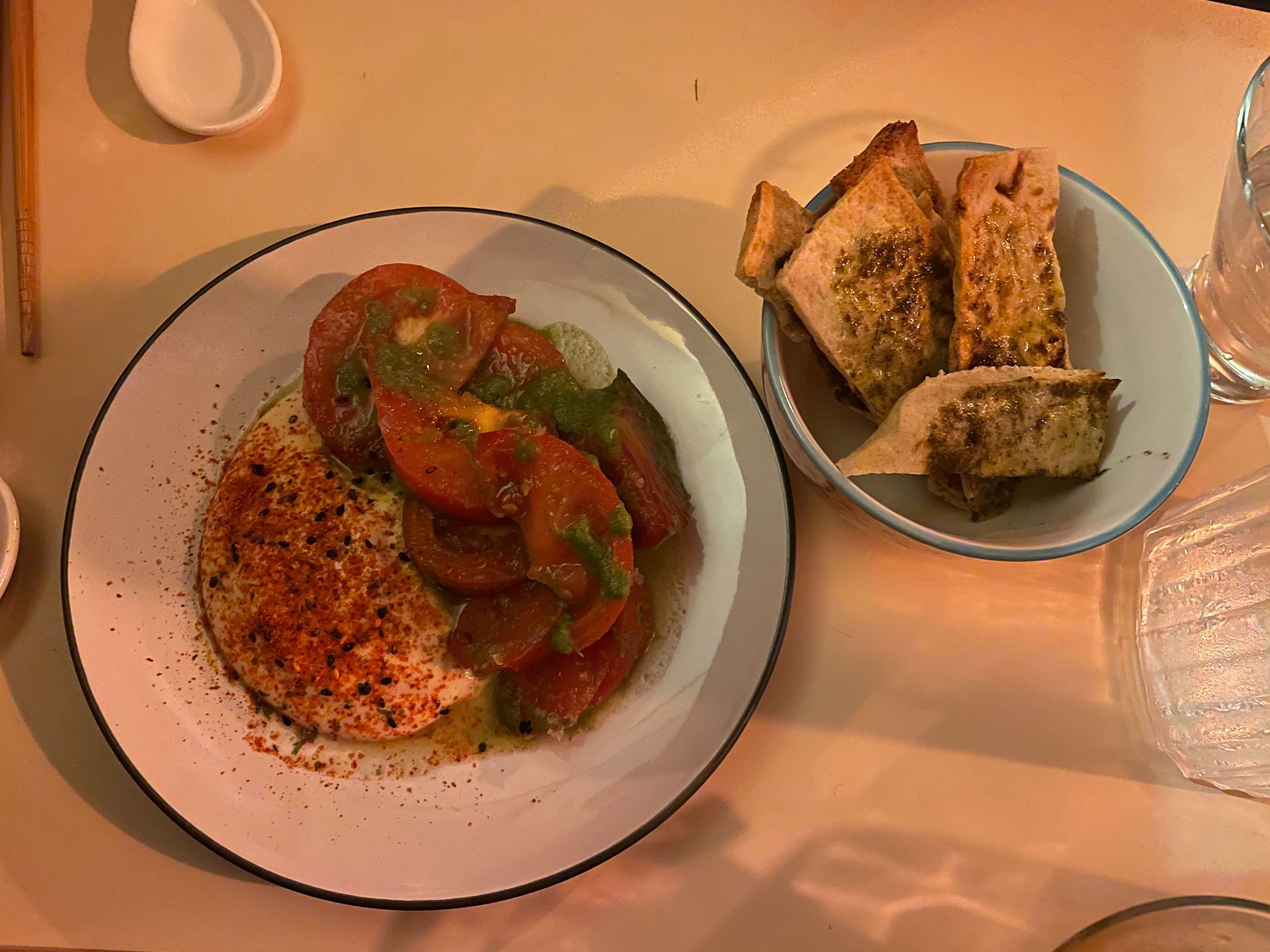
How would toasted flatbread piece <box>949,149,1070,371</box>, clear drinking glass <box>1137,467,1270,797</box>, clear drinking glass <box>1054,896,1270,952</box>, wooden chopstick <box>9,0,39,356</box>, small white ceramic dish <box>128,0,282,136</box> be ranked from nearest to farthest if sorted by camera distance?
1. clear drinking glass <box>1054,896,1270,952</box>
2. toasted flatbread piece <box>949,149,1070,371</box>
3. clear drinking glass <box>1137,467,1270,797</box>
4. wooden chopstick <box>9,0,39,356</box>
5. small white ceramic dish <box>128,0,282,136</box>

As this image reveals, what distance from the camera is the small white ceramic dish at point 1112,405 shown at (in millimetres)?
1025

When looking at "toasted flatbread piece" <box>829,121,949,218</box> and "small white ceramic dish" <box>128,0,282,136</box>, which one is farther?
"small white ceramic dish" <box>128,0,282,136</box>

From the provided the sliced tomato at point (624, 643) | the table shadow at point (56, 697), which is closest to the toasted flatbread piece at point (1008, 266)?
the sliced tomato at point (624, 643)

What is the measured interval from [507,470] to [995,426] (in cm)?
75

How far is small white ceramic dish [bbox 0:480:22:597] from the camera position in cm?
131

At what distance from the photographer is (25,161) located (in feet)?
5.11

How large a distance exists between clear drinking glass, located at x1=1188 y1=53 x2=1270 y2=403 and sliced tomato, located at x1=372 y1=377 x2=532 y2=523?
120 centimetres

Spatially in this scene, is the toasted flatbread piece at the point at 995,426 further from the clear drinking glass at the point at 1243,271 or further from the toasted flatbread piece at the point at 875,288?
the clear drinking glass at the point at 1243,271

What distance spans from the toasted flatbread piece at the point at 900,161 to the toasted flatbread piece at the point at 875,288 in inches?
1.7

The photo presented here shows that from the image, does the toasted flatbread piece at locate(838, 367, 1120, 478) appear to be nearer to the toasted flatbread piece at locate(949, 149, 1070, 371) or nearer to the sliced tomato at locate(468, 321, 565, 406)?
the toasted flatbread piece at locate(949, 149, 1070, 371)

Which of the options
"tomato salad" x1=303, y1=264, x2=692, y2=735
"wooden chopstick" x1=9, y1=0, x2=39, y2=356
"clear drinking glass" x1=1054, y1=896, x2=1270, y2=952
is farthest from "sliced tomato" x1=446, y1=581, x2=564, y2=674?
"wooden chopstick" x1=9, y1=0, x2=39, y2=356

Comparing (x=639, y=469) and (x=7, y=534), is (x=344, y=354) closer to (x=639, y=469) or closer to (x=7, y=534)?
(x=639, y=469)

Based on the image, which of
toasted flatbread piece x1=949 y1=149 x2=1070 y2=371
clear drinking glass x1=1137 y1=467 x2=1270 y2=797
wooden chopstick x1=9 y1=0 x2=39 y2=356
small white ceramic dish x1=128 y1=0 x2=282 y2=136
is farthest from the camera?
small white ceramic dish x1=128 y1=0 x2=282 y2=136

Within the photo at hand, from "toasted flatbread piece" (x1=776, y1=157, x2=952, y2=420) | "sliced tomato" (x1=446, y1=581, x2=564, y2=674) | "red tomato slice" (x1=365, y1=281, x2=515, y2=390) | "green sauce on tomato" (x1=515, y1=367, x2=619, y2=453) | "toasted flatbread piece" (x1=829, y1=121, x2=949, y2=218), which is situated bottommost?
"sliced tomato" (x1=446, y1=581, x2=564, y2=674)
